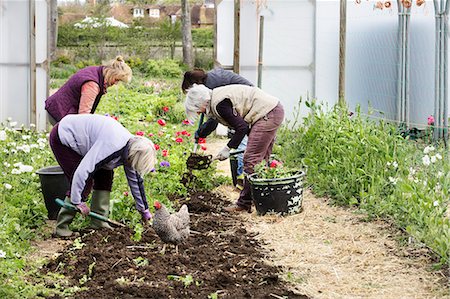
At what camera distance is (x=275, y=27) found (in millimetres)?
11188

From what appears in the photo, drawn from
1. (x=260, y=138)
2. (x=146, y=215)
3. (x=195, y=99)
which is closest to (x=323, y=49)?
(x=260, y=138)

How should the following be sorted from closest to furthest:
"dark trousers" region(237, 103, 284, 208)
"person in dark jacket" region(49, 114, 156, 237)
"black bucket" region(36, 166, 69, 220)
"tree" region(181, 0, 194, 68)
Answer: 1. "person in dark jacket" region(49, 114, 156, 237)
2. "black bucket" region(36, 166, 69, 220)
3. "dark trousers" region(237, 103, 284, 208)
4. "tree" region(181, 0, 194, 68)

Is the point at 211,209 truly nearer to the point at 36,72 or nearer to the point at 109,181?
the point at 109,181

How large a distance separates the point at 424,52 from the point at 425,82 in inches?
15.8

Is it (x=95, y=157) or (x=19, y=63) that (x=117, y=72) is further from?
(x=19, y=63)

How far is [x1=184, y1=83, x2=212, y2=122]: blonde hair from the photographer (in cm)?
647

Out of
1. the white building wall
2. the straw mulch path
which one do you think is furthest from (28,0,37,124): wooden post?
the straw mulch path

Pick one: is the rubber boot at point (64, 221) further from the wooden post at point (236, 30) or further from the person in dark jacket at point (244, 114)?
the wooden post at point (236, 30)

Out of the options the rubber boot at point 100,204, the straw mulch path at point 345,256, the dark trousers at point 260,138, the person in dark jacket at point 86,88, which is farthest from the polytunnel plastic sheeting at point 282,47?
the rubber boot at point 100,204

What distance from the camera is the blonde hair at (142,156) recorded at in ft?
17.5

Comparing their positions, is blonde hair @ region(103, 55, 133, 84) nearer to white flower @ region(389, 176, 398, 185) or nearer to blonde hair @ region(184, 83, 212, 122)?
blonde hair @ region(184, 83, 212, 122)

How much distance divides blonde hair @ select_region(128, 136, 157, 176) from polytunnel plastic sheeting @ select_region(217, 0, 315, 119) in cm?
582

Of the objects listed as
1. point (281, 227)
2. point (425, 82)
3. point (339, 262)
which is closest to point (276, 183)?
point (281, 227)

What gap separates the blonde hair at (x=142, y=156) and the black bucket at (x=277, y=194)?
53.0 inches
